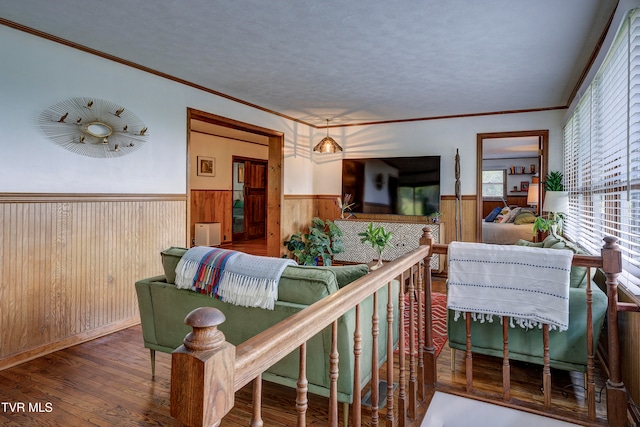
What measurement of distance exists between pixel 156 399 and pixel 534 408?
7.01 feet

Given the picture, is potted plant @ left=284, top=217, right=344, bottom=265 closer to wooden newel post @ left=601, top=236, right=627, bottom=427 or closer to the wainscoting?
the wainscoting

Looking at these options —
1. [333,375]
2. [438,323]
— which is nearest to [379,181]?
[438,323]

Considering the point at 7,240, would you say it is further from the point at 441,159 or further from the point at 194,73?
the point at 441,159

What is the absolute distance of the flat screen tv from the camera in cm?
558

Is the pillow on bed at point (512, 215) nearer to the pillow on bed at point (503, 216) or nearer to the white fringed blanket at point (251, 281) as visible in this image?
the pillow on bed at point (503, 216)

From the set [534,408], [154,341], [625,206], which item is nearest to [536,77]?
[625,206]

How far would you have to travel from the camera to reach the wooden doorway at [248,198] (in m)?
8.30

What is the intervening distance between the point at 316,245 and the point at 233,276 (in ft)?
11.1

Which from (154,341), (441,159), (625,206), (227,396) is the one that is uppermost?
(441,159)

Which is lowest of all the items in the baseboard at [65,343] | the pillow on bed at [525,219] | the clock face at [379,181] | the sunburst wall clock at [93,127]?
the baseboard at [65,343]

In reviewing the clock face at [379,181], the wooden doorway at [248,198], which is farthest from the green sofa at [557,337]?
the wooden doorway at [248,198]

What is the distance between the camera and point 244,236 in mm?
8539

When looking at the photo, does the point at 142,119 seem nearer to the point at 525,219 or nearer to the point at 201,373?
the point at 201,373

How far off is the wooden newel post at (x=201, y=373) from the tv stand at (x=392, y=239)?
4452 millimetres
